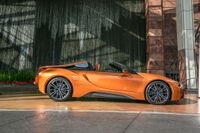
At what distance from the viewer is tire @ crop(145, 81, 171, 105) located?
10.6 meters

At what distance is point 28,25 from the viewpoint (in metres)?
22.1

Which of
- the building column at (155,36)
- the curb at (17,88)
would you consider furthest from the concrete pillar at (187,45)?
the curb at (17,88)

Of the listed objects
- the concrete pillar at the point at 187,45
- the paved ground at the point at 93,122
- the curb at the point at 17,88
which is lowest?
the paved ground at the point at 93,122

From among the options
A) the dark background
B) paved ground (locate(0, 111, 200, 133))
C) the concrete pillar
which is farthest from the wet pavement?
the dark background

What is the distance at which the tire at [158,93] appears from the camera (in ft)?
34.8

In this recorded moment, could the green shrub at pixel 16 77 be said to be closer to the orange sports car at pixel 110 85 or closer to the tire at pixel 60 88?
the orange sports car at pixel 110 85

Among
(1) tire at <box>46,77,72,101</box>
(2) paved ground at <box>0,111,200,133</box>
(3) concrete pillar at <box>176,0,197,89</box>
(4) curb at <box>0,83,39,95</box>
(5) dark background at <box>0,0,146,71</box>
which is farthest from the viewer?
(5) dark background at <box>0,0,146,71</box>

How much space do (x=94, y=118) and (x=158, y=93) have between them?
11.4ft

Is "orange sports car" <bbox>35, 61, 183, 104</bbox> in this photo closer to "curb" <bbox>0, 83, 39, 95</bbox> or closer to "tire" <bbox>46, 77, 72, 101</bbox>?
"tire" <bbox>46, 77, 72, 101</bbox>

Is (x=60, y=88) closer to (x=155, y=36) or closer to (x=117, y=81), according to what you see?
(x=117, y=81)

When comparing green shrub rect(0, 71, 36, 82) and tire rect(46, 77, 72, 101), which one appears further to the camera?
green shrub rect(0, 71, 36, 82)

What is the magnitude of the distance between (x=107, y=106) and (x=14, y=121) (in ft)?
10.4

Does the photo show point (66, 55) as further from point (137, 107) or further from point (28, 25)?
point (137, 107)

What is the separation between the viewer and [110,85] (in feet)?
34.9
